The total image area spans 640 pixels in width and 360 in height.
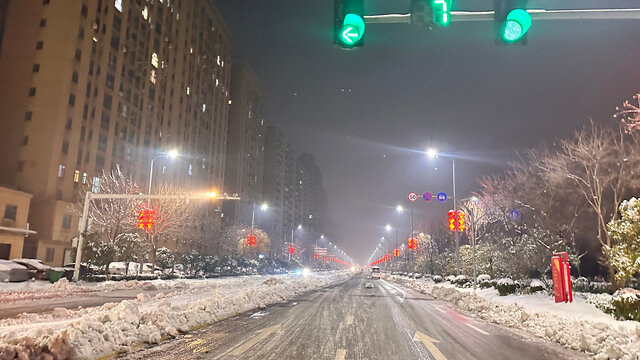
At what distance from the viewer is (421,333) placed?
38.4 ft

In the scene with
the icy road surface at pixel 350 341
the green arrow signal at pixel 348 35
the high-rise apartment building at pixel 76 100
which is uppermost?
the high-rise apartment building at pixel 76 100

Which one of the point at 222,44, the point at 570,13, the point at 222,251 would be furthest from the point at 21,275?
the point at 222,44

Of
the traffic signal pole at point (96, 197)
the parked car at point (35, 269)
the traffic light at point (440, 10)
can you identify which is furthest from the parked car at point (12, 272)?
the traffic light at point (440, 10)

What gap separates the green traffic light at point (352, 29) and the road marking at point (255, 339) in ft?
21.1

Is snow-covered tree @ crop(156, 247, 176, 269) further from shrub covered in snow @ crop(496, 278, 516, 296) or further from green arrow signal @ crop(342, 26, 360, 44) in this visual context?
green arrow signal @ crop(342, 26, 360, 44)

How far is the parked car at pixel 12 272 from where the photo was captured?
26984 millimetres

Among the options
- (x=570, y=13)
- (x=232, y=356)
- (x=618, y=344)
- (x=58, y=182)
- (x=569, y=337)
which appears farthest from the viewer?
(x=58, y=182)

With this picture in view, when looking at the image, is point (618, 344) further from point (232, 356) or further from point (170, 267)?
point (170, 267)

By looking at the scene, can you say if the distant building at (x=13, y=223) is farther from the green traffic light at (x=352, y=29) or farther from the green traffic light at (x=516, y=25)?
the green traffic light at (x=516, y=25)

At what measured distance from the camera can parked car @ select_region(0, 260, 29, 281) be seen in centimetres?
2698

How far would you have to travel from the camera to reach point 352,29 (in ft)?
19.9

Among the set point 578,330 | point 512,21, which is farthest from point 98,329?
point 578,330

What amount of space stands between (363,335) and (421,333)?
1.84 meters

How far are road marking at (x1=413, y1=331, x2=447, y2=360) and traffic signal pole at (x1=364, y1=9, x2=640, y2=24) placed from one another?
6427mm
